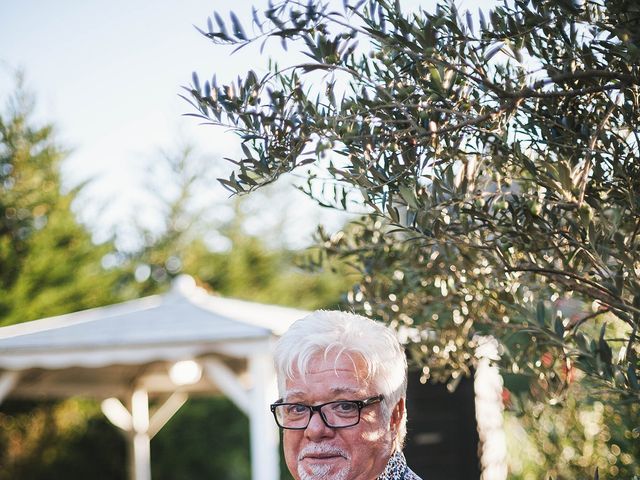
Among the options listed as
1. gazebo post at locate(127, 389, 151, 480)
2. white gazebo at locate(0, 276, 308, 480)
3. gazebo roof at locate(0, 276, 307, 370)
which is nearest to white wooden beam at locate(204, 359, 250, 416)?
white gazebo at locate(0, 276, 308, 480)

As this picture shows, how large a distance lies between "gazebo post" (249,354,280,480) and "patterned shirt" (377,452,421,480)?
202 inches

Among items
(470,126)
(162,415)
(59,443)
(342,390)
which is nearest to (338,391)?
(342,390)

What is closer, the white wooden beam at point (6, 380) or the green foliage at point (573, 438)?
the green foliage at point (573, 438)

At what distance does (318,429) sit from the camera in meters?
2.37

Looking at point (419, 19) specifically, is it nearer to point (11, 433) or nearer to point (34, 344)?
point (34, 344)

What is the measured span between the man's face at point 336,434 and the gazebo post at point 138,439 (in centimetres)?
927

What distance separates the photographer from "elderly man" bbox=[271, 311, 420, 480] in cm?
237

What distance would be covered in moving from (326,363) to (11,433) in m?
10.6

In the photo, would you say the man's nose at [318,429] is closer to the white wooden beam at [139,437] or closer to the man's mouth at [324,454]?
the man's mouth at [324,454]

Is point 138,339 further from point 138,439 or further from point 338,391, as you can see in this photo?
point 338,391

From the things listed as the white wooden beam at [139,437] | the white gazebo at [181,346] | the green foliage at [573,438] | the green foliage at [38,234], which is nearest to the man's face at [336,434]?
the green foliage at [573,438]

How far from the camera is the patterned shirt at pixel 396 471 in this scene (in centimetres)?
244

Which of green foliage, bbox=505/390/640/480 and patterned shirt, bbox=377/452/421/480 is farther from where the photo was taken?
green foliage, bbox=505/390/640/480

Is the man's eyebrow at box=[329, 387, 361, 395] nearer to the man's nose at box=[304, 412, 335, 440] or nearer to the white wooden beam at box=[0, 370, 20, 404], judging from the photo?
the man's nose at box=[304, 412, 335, 440]
